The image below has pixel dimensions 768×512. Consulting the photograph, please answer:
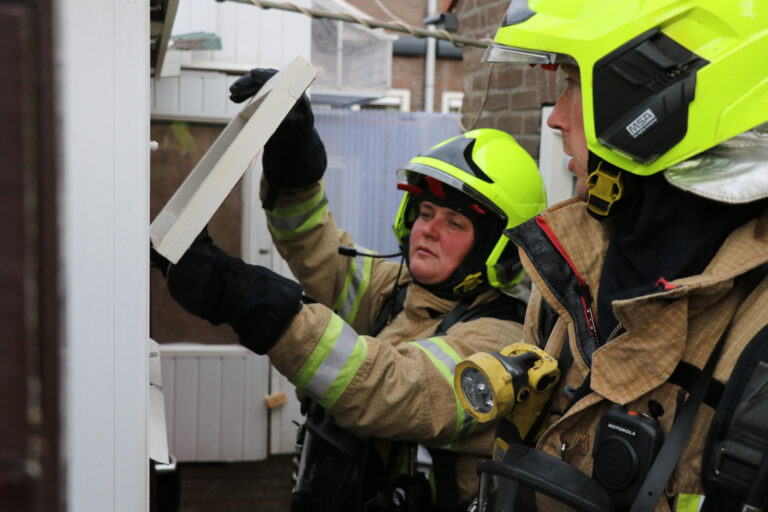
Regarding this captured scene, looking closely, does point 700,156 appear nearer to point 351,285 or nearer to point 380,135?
point 351,285

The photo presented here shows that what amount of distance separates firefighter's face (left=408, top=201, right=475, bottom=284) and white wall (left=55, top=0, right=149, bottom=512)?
5.76 ft

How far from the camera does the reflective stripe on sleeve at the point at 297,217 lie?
8.20 ft

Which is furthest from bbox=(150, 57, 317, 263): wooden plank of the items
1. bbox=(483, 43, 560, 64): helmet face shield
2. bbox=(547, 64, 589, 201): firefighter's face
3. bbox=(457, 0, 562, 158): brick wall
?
bbox=(457, 0, 562, 158): brick wall

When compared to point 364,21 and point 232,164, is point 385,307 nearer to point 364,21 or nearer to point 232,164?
point 364,21

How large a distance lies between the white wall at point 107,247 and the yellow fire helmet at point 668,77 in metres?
1.00

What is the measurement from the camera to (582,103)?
1564 mm

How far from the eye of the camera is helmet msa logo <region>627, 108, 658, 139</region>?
1.44m

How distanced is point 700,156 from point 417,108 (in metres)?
10.6

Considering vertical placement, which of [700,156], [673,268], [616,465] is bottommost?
[616,465]

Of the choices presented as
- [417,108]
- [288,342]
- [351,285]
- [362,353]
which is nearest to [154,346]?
[288,342]

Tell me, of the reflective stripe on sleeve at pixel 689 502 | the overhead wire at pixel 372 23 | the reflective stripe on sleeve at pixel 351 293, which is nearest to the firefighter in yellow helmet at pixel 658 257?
the reflective stripe on sleeve at pixel 689 502

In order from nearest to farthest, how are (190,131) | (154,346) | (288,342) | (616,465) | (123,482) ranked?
1. (123,482)
2. (616,465)
3. (288,342)
4. (154,346)
5. (190,131)

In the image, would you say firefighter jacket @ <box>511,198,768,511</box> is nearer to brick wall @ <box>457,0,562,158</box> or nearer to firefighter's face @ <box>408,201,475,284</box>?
firefighter's face @ <box>408,201,475,284</box>

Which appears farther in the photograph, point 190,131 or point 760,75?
point 190,131
